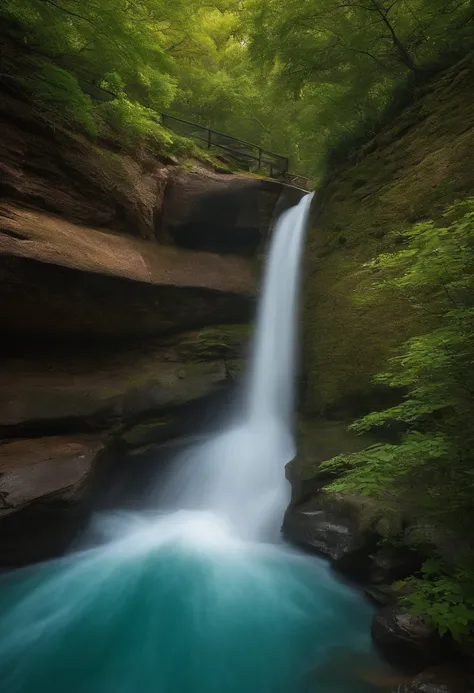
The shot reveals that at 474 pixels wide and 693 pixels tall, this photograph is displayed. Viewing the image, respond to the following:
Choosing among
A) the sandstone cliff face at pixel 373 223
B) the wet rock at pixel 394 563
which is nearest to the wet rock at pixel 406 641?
the wet rock at pixel 394 563

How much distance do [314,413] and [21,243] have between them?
624 cm

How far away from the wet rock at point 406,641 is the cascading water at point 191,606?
45 centimetres

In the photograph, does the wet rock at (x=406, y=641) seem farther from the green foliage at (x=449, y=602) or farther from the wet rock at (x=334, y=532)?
the wet rock at (x=334, y=532)

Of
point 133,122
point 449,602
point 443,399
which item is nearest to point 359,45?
point 133,122

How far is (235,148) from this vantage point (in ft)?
51.3

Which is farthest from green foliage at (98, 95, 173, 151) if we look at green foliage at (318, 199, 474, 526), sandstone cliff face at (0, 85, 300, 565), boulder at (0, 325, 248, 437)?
green foliage at (318, 199, 474, 526)

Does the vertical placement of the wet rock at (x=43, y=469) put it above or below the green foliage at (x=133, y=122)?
below

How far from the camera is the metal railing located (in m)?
13.5

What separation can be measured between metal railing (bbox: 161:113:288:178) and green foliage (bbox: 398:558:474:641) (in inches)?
519

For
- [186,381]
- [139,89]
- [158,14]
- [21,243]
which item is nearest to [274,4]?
[158,14]

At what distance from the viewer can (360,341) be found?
7.09m

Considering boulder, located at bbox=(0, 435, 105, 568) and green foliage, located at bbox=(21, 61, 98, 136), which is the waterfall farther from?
green foliage, located at bbox=(21, 61, 98, 136)

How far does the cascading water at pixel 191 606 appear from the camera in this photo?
3.91 metres

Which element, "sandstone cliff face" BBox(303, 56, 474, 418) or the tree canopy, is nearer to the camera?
"sandstone cliff face" BBox(303, 56, 474, 418)
